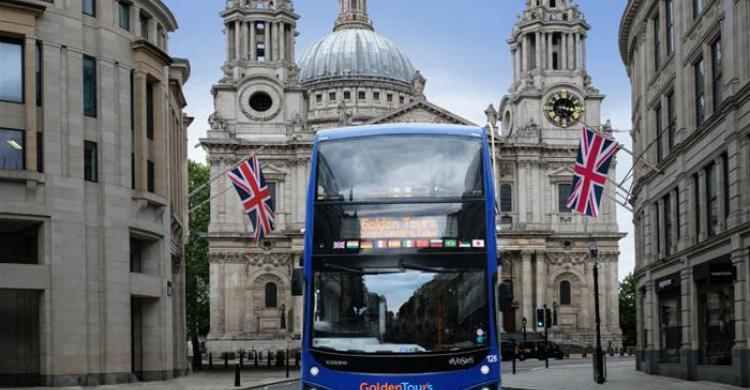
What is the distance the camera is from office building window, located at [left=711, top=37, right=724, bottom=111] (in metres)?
33.8

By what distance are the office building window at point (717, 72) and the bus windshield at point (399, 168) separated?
15608 millimetres

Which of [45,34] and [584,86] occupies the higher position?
[584,86]

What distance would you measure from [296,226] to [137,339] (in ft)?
179

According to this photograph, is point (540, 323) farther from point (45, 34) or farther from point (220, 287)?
point (220, 287)

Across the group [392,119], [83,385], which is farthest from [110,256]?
[392,119]

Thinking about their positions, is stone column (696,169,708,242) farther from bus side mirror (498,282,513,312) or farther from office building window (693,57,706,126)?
bus side mirror (498,282,513,312)

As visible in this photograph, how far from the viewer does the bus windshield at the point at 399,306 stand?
1914 cm

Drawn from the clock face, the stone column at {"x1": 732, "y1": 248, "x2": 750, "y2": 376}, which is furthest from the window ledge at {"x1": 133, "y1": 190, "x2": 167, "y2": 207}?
the clock face

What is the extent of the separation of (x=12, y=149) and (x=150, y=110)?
28.3 feet

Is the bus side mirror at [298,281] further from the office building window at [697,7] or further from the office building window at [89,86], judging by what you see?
the office building window at [89,86]

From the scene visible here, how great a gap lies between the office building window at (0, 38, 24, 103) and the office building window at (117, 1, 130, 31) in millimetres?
5148

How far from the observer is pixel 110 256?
39406mm

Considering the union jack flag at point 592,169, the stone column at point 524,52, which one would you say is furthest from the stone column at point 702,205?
the stone column at point 524,52

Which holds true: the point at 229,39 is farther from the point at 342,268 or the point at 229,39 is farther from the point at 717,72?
the point at 342,268
